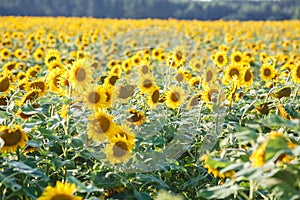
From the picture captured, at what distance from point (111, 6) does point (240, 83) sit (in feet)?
116

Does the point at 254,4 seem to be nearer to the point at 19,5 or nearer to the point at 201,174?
the point at 19,5

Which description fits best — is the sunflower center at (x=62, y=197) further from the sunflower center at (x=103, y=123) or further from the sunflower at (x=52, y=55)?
the sunflower at (x=52, y=55)

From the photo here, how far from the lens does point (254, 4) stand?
39.3 m

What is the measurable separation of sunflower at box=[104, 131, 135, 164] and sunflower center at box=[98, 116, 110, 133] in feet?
0.19

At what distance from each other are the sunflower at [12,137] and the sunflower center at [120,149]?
391 mm

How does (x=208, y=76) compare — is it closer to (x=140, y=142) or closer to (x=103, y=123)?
(x=140, y=142)

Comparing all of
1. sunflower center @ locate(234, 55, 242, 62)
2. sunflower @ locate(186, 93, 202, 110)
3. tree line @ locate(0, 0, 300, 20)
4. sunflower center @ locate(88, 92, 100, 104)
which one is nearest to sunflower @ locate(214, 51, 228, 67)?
sunflower center @ locate(234, 55, 242, 62)

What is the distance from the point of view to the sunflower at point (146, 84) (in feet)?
10.6

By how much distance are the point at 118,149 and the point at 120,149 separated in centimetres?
1

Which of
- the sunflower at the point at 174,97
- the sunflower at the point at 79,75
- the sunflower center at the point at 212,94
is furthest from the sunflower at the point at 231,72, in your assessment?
the sunflower at the point at 79,75

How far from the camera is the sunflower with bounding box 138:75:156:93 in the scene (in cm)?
324

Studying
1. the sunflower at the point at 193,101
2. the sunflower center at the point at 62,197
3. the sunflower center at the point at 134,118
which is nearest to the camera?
the sunflower center at the point at 62,197

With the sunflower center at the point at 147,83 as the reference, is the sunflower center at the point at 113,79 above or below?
below

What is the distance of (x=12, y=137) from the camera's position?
212cm
